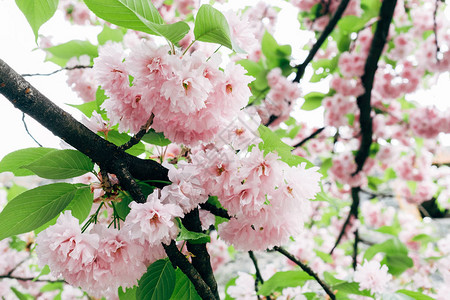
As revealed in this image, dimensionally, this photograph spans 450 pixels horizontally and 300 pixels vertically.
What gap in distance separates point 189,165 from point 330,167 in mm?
2454

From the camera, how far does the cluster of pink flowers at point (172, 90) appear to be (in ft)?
1.76

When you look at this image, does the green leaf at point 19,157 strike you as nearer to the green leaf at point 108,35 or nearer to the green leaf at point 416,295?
the green leaf at point 108,35

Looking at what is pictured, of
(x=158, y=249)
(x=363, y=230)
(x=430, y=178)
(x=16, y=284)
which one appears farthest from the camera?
(x=363, y=230)

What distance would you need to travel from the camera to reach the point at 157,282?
64cm

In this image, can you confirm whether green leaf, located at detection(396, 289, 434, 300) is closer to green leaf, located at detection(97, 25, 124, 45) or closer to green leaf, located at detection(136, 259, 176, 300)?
green leaf, located at detection(136, 259, 176, 300)

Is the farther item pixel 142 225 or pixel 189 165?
pixel 189 165

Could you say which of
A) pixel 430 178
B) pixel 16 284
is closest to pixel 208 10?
pixel 16 284

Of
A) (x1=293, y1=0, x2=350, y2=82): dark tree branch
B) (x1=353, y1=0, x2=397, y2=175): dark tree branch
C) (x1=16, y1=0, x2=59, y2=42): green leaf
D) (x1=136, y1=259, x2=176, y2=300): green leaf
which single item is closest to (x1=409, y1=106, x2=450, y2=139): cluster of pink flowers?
(x1=353, y1=0, x2=397, y2=175): dark tree branch

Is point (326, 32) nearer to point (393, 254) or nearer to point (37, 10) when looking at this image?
point (393, 254)

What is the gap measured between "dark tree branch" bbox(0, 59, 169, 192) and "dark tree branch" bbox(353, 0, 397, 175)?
64.4 inches

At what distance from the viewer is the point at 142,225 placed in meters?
0.53

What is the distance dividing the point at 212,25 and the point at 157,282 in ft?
1.70

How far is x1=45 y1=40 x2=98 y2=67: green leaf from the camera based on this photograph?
4.52ft

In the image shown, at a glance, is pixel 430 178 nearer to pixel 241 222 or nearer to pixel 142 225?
pixel 241 222
